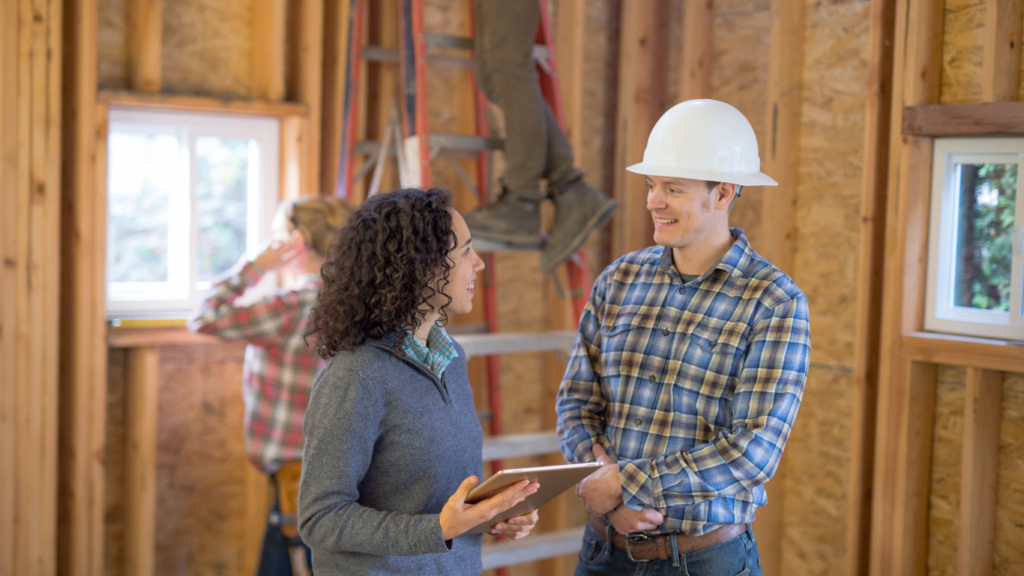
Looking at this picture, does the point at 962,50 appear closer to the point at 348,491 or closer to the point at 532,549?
the point at 532,549

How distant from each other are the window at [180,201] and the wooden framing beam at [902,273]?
7.62ft

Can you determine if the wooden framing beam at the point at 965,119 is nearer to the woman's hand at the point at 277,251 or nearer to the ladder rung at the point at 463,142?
the ladder rung at the point at 463,142

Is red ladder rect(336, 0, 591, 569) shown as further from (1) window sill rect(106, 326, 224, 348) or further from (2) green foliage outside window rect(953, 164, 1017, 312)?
(2) green foliage outside window rect(953, 164, 1017, 312)

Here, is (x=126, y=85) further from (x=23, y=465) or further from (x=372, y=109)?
(x=23, y=465)

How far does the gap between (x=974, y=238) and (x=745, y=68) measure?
110 centimetres

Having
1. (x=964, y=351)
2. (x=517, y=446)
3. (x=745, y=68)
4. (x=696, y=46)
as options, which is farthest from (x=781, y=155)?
(x=517, y=446)

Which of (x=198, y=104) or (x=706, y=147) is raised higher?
(x=198, y=104)

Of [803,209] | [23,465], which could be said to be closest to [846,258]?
[803,209]

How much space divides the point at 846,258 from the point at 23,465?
2903mm

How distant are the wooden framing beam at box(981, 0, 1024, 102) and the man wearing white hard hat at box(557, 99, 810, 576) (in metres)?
0.96

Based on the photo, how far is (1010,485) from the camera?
241 centimetres

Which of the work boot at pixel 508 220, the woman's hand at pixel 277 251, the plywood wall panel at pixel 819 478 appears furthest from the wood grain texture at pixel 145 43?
the plywood wall panel at pixel 819 478

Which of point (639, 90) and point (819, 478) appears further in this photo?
point (639, 90)

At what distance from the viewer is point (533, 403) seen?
3.73 meters
